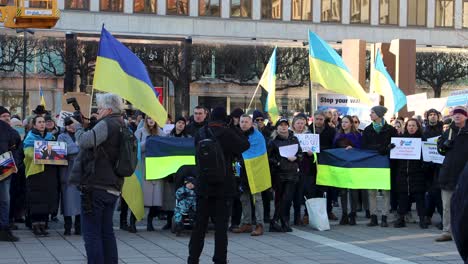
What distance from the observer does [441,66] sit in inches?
1841

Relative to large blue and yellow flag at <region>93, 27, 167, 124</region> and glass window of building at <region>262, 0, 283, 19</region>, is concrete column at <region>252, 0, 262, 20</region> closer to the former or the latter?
glass window of building at <region>262, 0, 283, 19</region>

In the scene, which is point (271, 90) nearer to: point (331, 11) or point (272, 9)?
point (272, 9)

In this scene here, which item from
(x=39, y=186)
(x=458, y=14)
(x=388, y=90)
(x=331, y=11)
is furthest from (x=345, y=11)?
(x=39, y=186)

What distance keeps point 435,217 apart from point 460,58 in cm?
3466

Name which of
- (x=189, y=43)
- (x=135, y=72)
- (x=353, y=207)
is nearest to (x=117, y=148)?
(x=135, y=72)

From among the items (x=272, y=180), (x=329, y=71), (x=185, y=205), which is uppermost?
(x=329, y=71)

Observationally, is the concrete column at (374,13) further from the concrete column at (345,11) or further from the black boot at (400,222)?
the black boot at (400,222)

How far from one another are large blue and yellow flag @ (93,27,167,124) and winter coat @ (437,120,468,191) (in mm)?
3834

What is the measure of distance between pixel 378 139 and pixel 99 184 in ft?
21.5

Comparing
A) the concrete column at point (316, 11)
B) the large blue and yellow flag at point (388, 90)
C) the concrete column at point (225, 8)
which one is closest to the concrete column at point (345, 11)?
the concrete column at point (316, 11)

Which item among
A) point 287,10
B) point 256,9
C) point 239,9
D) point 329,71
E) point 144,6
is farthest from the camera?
point 287,10

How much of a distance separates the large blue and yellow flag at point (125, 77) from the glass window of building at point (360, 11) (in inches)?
1745

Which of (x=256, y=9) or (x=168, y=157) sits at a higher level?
(x=256, y=9)

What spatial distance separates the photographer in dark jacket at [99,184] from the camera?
6.99m
